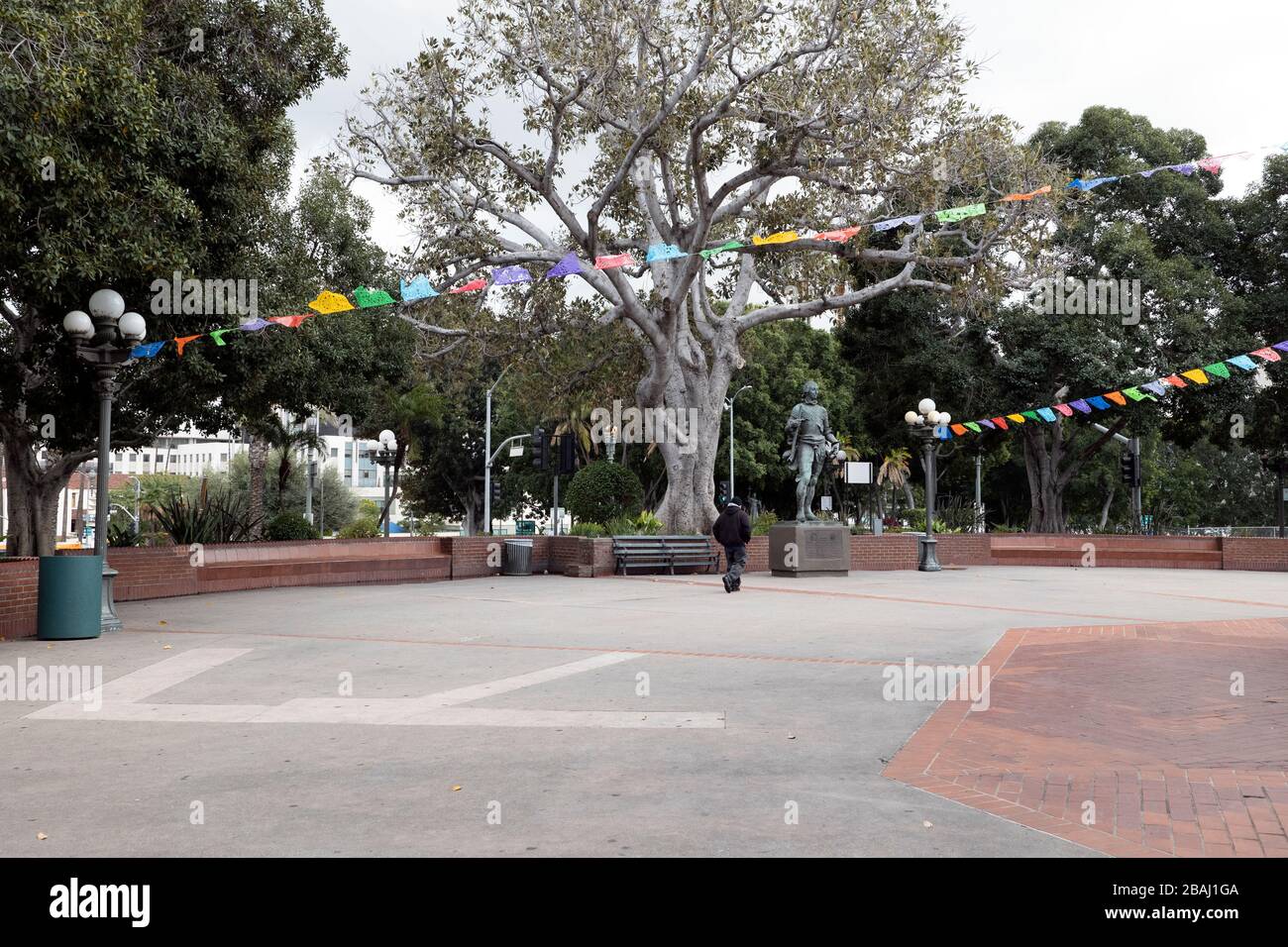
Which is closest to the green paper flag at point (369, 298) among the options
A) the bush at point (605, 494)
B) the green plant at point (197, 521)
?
the green plant at point (197, 521)

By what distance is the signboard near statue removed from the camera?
21.2 metres

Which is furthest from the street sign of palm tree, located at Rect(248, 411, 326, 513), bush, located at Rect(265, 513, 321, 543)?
palm tree, located at Rect(248, 411, 326, 513)

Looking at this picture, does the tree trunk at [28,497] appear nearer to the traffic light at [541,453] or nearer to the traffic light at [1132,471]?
the traffic light at [541,453]

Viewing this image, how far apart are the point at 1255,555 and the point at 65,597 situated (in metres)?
24.8

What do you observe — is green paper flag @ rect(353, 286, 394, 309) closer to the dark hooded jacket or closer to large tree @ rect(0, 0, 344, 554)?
large tree @ rect(0, 0, 344, 554)

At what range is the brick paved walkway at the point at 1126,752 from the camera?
4.44m

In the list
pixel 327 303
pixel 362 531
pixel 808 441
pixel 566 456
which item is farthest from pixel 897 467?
pixel 327 303

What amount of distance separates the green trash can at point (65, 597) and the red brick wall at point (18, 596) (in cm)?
44

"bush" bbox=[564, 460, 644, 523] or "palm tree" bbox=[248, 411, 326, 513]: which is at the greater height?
"palm tree" bbox=[248, 411, 326, 513]

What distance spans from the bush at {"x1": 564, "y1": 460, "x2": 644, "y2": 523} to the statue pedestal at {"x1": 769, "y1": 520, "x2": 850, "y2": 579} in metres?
6.52

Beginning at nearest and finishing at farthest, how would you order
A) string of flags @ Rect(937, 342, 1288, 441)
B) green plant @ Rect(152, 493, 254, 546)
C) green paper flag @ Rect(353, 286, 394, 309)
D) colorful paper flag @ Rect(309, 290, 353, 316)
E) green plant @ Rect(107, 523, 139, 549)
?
colorful paper flag @ Rect(309, 290, 353, 316) < green paper flag @ Rect(353, 286, 394, 309) < green plant @ Rect(107, 523, 139, 549) < green plant @ Rect(152, 493, 254, 546) < string of flags @ Rect(937, 342, 1288, 441)
